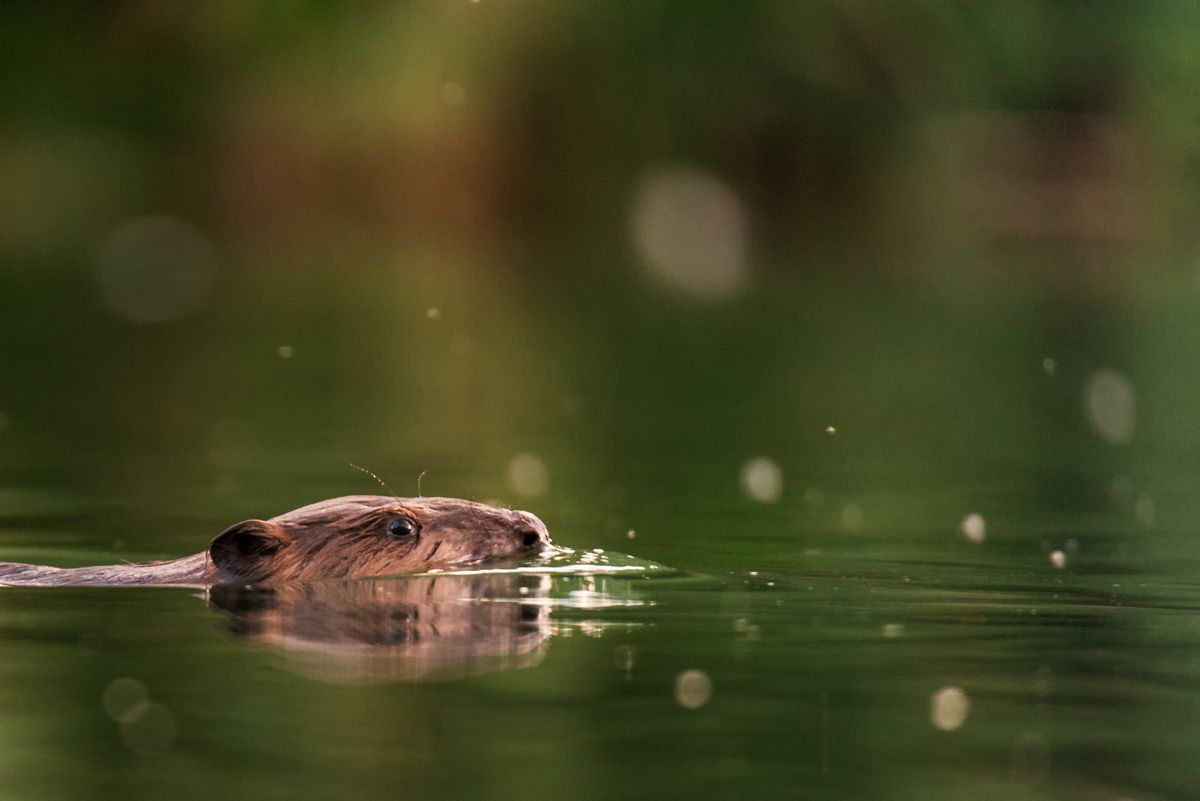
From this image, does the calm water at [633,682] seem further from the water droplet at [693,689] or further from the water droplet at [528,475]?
the water droplet at [528,475]

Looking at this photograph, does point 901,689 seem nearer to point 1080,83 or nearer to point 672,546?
point 672,546

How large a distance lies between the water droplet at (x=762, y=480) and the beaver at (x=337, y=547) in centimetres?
303

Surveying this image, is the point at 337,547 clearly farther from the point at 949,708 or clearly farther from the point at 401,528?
the point at 949,708

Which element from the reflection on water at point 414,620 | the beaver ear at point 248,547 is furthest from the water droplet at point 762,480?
the beaver ear at point 248,547

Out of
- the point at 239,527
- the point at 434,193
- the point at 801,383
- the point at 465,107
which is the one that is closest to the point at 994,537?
the point at 239,527

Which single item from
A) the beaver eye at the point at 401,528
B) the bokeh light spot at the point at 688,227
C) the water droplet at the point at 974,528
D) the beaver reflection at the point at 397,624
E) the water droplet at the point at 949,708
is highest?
the bokeh light spot at the point at 688,227

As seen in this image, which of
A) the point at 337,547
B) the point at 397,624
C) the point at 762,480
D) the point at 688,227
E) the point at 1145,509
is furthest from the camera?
the point at 688,227

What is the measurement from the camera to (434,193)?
52.2 meters

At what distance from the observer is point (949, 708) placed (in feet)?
22.4

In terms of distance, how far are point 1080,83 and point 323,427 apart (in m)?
29.3

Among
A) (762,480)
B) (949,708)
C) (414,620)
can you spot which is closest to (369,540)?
(414,620)

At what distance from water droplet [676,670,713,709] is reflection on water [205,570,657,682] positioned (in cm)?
48

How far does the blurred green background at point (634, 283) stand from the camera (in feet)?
39.6

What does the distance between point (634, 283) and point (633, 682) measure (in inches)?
1207
